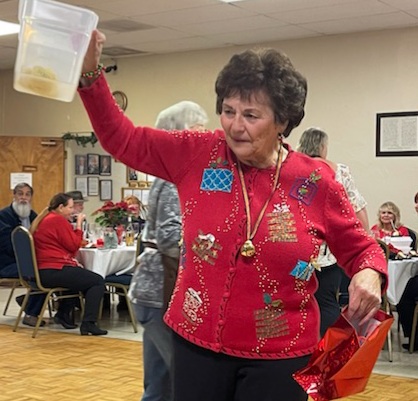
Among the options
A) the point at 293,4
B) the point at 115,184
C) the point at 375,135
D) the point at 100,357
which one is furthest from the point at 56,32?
the point at 115,184

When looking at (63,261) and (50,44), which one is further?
(63,261)

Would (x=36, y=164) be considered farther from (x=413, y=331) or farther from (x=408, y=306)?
(x=413, y=331)

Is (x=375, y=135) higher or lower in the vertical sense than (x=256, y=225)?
higher

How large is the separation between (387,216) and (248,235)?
575 centimetres

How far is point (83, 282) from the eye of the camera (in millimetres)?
6613

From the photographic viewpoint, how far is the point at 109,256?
271 inches

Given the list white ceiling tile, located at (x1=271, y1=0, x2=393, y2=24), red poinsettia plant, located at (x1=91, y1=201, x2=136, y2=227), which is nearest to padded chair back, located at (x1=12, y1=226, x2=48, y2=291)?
red poinsettia plant, located at (x1=91, y1=201, x2=136, y2=227)

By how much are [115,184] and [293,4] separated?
4471mm

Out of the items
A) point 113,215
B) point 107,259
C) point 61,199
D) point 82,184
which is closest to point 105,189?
point 82,184

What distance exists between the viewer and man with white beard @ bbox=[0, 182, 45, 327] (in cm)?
711

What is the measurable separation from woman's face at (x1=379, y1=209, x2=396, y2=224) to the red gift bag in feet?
18.6

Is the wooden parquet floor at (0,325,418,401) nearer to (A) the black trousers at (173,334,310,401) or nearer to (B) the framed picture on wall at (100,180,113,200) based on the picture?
(A) the black trousers at (173,334,310,401)

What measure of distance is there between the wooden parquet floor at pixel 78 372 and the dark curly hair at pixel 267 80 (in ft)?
10.1

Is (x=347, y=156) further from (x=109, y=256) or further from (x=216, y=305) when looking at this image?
(x=216, y=305)
